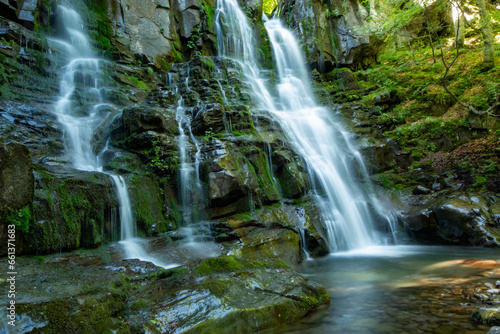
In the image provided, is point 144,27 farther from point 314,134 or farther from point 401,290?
point 401,290

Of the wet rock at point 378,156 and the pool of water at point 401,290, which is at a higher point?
the wet rock at point 378,156

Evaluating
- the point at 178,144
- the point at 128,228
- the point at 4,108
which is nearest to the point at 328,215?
the point at 178,144

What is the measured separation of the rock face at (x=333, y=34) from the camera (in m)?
19.0

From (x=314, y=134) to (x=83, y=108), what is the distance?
9.32 m

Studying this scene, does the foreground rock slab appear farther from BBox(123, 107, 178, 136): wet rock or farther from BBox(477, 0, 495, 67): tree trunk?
BBox(477, 0, 495, 67): tree trunk

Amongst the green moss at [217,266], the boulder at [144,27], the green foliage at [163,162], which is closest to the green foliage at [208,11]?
the boulder at [144,27]

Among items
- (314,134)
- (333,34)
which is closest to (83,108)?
(314,134)

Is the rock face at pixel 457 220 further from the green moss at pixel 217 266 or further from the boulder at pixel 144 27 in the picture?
the boulder at pixel 144 27

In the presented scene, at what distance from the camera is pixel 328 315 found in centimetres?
385

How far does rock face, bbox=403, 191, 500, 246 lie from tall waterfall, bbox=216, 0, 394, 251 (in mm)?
955

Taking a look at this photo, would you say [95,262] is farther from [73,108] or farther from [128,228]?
[73,108]

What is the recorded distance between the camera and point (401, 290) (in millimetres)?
4672

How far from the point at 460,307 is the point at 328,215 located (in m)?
5.57

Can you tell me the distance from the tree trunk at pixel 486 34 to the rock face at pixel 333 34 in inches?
266
